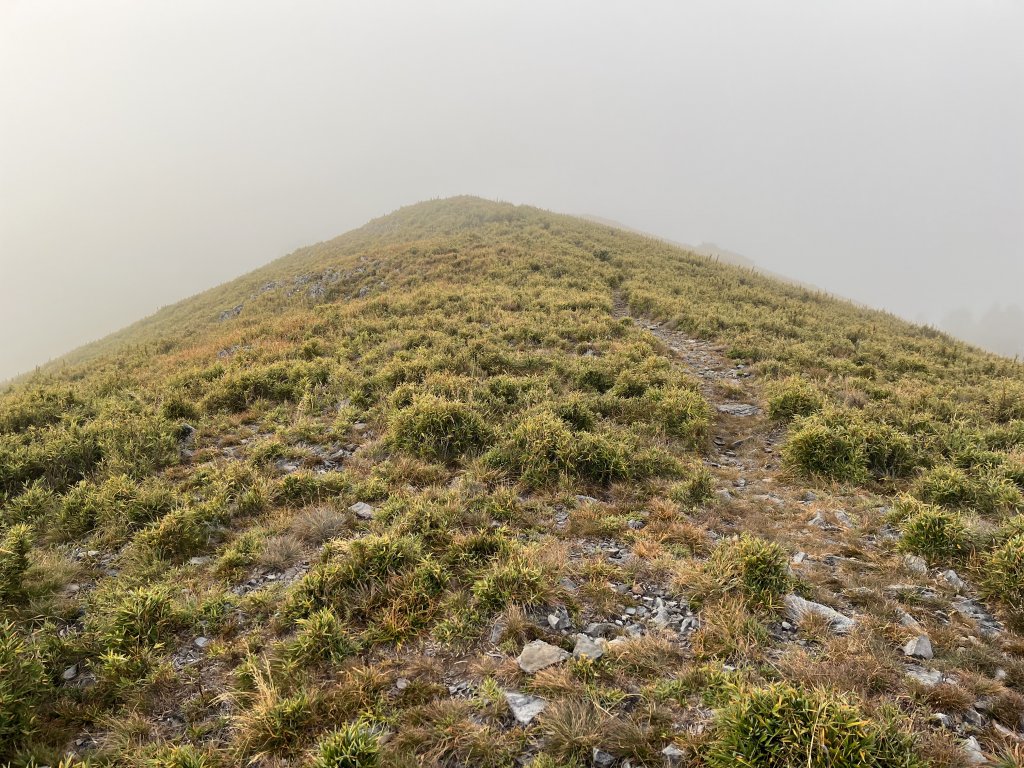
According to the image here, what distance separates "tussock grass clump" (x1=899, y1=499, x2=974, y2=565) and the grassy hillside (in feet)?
0.12

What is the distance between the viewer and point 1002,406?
35.2 feet

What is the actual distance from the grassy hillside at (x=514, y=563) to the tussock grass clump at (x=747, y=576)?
1.3 inches

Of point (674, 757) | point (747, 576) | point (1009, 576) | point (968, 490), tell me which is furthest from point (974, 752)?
point (968, 490)

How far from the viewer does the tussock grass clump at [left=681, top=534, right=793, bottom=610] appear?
17.3 ft

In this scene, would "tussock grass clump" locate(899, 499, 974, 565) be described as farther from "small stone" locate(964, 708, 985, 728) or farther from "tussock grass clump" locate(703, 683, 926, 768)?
"tussock grass clump" locate(703, 683, 926, 768)

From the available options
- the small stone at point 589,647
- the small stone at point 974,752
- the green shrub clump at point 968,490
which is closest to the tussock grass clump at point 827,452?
the green shrub clump at point 968,490

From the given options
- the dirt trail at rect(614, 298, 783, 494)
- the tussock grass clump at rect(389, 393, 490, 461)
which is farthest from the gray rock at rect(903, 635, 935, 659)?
the tussock grass clump at rect(389, 393, 490, 461)

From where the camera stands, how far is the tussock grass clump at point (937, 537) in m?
5.85

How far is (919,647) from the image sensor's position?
454 cm

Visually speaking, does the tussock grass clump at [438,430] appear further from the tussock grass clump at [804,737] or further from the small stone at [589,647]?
the tussock grass clump at [804,737]

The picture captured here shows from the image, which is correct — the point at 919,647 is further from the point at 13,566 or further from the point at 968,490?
the point at 13,566

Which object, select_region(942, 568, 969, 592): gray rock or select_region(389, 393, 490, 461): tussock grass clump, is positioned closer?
select_region(942, 568, 969, 592): gray rock

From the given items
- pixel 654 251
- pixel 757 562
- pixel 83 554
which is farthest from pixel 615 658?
pixel 654 251

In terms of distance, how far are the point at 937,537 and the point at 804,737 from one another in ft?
14.1
